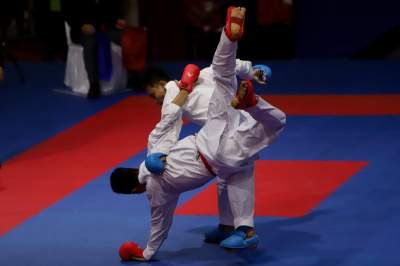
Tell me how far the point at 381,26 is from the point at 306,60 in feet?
4.20

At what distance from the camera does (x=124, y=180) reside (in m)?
6.13

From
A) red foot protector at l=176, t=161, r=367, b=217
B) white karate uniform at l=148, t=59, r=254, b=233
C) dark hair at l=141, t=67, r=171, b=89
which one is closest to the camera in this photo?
white karate uniform at l=148, t=59, r=254, b=233

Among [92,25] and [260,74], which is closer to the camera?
[260,74]

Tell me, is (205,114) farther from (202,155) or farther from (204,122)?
(202,155)

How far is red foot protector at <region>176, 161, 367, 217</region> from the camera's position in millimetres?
7358

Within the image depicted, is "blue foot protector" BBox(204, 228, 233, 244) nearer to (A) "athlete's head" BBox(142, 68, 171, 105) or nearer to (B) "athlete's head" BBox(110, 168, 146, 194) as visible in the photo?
(B) "athlete's head" BBox(110, 168, 146, 194)

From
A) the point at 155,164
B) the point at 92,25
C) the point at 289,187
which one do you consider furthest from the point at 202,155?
the point at 92,25

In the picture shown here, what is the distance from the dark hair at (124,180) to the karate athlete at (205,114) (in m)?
0.21

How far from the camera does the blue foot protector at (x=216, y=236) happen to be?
6530mm

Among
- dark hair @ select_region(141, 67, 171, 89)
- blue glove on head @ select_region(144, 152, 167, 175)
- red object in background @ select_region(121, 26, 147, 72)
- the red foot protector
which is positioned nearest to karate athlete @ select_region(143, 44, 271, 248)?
dark hair @ select_region(141, 67, 171, 89)

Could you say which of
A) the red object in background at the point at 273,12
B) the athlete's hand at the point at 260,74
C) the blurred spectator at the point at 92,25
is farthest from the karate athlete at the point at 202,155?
the red object in background at the point at 273,12

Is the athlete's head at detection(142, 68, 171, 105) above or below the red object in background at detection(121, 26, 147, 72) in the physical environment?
above

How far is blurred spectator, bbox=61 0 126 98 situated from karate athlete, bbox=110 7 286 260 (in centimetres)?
570

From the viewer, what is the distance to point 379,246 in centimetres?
634
